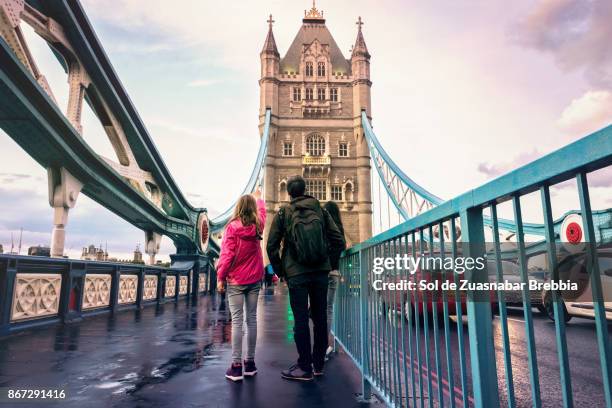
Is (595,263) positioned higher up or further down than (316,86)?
further down

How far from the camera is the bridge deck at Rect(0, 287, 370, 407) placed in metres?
2.42

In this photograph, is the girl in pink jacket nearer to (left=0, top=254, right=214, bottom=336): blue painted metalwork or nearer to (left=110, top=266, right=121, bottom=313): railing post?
(left=0, top=254, right=214, bottom=336): blue painted metalwork

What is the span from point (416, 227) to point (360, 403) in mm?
1328

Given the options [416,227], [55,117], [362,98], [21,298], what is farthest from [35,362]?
[362,98]

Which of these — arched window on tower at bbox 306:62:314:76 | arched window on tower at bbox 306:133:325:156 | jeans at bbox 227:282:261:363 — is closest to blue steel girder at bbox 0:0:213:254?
jeans at bbox 227:282:261:363

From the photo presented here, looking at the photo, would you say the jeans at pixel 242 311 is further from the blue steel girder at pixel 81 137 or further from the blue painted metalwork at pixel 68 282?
the blue steel girder at pixel 81 137

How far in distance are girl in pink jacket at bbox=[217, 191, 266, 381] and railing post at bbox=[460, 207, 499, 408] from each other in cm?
215

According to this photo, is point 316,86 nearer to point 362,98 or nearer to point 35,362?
point 362,98

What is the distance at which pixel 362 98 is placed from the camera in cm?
3881

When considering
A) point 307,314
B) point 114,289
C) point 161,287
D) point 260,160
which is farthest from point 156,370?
point 260,160

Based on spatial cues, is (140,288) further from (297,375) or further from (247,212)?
(297,375)

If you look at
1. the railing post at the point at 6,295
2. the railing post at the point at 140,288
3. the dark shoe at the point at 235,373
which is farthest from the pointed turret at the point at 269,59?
the dark shoe at the point at 235,373

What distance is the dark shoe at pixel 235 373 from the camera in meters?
2.84

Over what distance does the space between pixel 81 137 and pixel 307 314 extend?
7.32m
